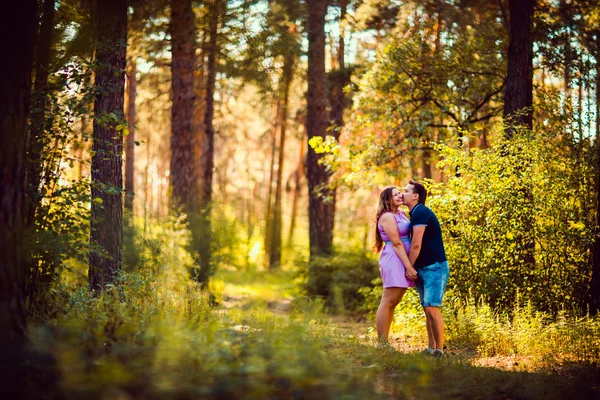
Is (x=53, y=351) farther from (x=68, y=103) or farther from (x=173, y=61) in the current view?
(x=173, y=61)

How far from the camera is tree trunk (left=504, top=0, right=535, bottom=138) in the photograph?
10172 mm

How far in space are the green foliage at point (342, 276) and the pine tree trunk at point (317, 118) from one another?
47.8 inches

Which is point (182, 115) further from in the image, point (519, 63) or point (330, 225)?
point (519, 63)

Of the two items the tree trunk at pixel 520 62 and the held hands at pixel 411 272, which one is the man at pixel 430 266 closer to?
the held hands at pixel 411 272

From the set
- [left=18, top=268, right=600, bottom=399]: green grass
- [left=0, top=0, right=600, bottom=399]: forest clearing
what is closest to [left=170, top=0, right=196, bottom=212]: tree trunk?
[left=0, top=0, right=600, bottom=399]: forest clearing

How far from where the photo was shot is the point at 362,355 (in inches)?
281

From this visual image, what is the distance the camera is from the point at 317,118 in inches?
649

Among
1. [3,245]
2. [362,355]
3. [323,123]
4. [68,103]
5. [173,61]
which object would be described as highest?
[173,61]

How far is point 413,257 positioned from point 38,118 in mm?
4885

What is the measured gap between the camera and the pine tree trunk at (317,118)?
1634 cm

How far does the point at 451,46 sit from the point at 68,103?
8873 mm

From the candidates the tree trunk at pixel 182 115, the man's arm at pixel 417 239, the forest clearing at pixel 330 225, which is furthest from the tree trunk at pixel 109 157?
the tree trunk at pixel 182 115

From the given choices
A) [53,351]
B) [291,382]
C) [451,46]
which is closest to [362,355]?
[291,382]

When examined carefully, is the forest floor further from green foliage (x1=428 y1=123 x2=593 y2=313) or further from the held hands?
green foliage (x1=428 y1=123 x2=593 y2=313)
